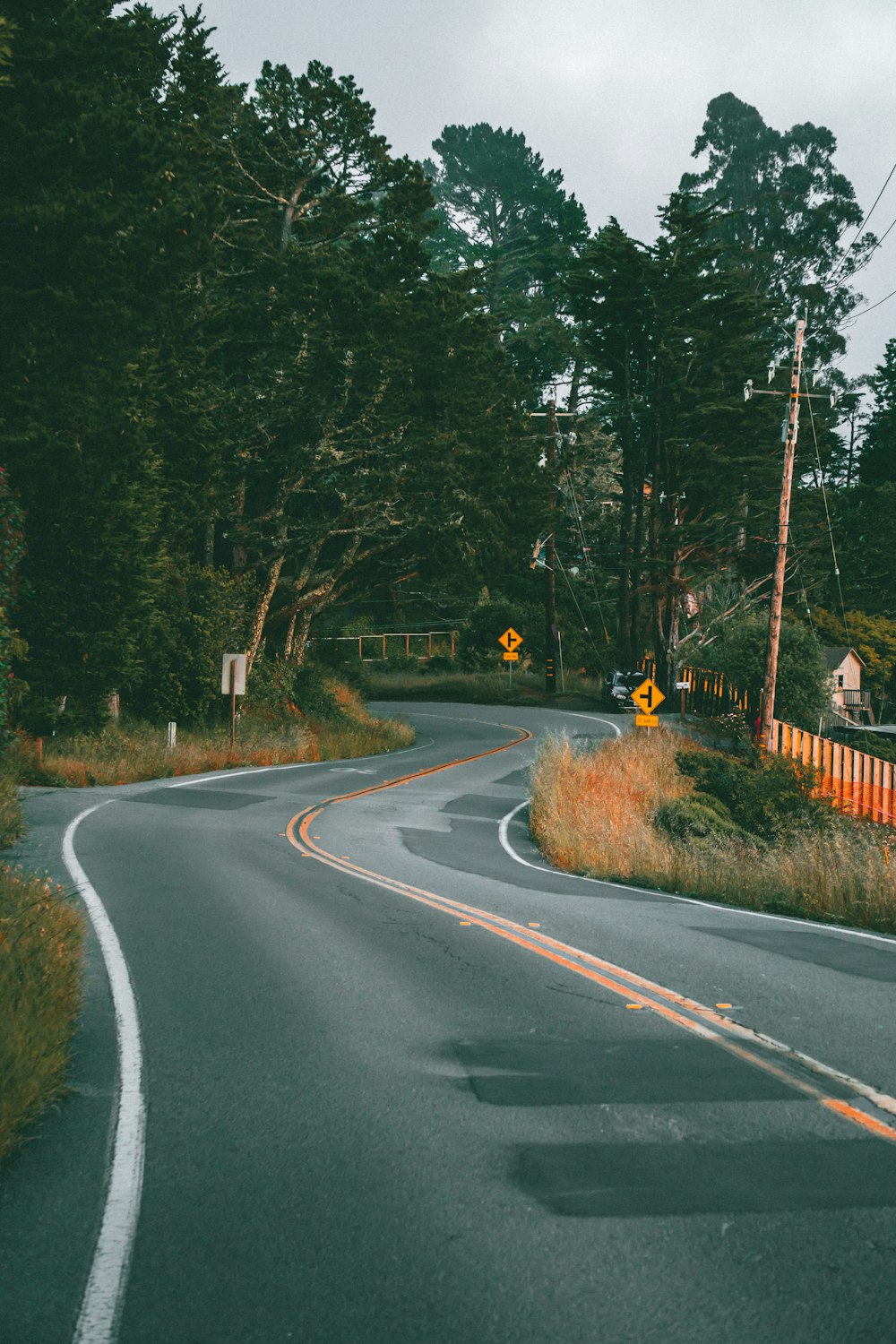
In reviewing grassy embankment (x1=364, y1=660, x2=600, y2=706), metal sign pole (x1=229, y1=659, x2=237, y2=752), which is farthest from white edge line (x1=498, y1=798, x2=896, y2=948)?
grassy embankment (x1=364, y1=660, x2=600, y2=706)

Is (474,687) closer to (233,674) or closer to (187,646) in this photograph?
(187,646)

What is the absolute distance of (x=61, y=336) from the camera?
991 inches

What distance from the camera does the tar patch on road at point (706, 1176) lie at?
4.99 m

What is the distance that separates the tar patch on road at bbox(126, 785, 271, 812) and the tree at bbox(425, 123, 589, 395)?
50665 millimetres

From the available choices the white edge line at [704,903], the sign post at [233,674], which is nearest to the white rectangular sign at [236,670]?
the sign post at [233,674]

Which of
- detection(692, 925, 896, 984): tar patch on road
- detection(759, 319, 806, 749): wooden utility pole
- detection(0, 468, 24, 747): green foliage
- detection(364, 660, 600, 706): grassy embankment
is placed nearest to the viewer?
detection(692, 925, 896, 984): tar patch on road

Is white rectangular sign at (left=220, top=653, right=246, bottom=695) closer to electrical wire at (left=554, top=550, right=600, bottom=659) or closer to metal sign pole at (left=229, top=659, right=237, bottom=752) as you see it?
metal sign pole at (left=229, top=659, right=237, bottom=752)

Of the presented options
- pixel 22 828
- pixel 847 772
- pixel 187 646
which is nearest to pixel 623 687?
pixel 847 772

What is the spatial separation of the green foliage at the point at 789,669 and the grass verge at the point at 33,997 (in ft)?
110

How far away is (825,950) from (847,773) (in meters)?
19.1

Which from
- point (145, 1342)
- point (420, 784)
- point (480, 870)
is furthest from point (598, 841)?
point (145, 1342)

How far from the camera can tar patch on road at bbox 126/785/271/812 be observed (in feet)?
72.5

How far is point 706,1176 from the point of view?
208 inches

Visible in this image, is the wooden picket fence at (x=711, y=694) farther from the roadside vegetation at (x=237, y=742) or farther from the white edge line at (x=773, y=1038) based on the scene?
the white edge line at (x=773, y=1038)
